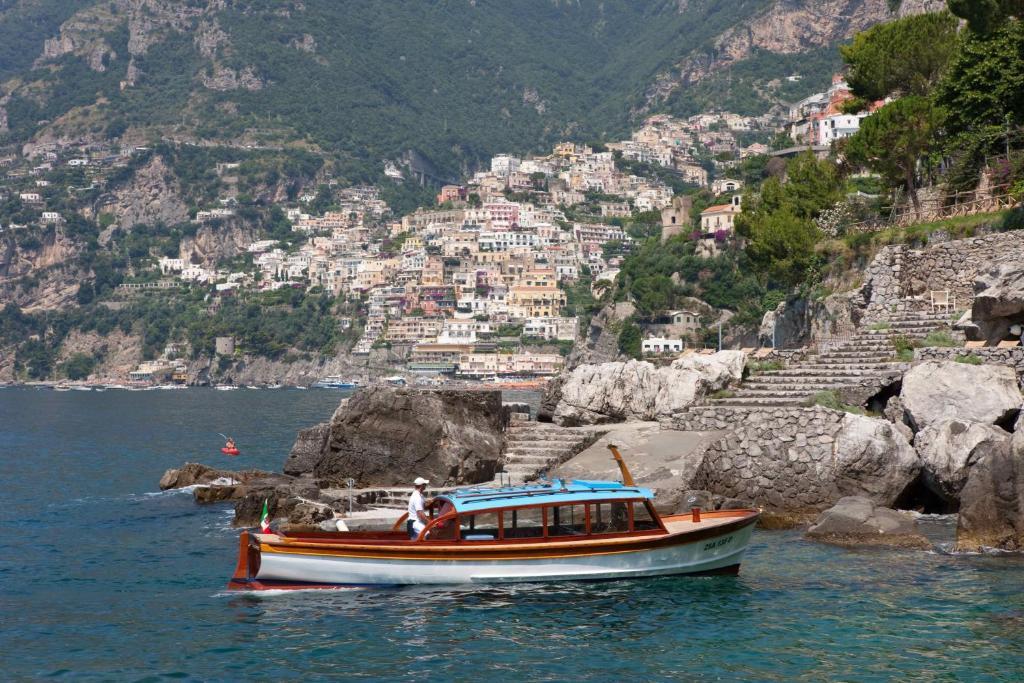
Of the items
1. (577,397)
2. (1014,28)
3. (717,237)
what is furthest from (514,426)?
(717,237)

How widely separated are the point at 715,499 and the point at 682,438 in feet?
17.3

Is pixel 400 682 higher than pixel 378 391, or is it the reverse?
pixel 378 391

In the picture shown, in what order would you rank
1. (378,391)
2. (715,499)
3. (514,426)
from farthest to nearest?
(514,426), (378,391), (715,499)

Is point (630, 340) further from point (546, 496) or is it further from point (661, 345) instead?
point (546, 496)

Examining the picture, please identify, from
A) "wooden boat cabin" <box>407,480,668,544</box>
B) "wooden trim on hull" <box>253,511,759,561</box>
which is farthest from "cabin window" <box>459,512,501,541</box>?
"wooden trim on hull" <box>253,511,759,561</box>

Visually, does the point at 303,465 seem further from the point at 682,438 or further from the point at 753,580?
the point at 753,580

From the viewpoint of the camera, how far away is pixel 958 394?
2394 centimetres

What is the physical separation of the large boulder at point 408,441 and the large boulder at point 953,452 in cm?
1004

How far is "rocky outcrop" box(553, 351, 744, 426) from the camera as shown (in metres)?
29.5

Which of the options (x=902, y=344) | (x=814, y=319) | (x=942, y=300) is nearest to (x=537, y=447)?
(x=902, y=344)

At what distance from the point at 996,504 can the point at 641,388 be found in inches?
500

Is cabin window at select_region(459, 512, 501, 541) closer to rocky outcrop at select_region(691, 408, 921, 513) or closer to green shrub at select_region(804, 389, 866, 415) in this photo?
rocky outcrop at select_region(691, 408, 921, 513)

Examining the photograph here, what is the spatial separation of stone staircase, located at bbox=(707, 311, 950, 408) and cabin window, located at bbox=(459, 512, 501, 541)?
11808 millimetres

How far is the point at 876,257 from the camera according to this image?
3650 cm
